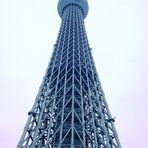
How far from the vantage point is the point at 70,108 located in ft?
130

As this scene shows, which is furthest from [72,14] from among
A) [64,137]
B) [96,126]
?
[64,137]

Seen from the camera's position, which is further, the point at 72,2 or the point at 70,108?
the point at 72,2

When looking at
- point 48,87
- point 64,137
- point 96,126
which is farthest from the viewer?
point 48,87

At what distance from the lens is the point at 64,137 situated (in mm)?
33219

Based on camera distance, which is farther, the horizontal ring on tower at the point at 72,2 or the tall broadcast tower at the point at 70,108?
the horizontal ring on tower at the point at 72,2

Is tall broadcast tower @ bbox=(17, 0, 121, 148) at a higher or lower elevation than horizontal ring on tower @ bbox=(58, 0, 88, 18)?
lower

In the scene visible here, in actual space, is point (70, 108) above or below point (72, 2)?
below

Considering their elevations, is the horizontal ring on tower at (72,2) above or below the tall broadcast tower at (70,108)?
above

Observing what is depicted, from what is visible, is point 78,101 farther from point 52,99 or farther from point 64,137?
point 64,137

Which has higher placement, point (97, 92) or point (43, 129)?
point (97, 92)

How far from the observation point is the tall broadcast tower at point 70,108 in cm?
3525

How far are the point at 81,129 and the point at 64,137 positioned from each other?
14.1 feet

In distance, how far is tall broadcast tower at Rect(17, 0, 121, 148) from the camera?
35.2 m

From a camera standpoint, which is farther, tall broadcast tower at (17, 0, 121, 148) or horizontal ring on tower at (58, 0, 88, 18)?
horizontal ring on tower at (58, 0, 88, 18)
